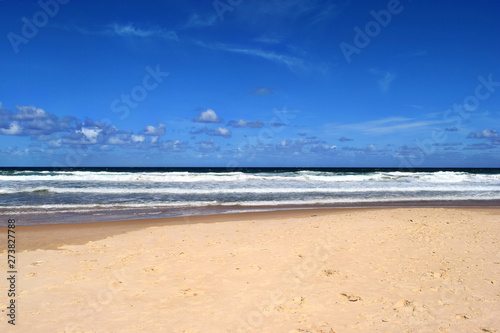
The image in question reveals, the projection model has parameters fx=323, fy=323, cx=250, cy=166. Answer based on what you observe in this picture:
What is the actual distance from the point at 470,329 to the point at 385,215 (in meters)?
8.33

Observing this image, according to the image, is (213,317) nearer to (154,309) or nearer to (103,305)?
(154,309)

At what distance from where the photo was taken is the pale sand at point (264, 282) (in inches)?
148

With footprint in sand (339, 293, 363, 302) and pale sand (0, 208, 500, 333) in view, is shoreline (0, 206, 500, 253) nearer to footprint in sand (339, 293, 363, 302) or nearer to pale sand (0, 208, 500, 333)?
pale sand (0, 208, 500, 333)

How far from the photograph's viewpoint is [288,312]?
13.1 ft

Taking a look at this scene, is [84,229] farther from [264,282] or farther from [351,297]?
[351,297]

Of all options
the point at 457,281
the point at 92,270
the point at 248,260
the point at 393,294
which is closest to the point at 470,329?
the point at 393,294

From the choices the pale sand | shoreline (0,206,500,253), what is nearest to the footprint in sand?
the pale sand

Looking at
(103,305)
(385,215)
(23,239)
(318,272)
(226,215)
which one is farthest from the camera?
(226,215)

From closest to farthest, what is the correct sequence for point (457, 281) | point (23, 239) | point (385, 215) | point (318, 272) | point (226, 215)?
point (457, 281)
point (318, 272)
point (23, 239)
point (385, 215)
point (226, 215)

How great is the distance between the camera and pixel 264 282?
493 cm
